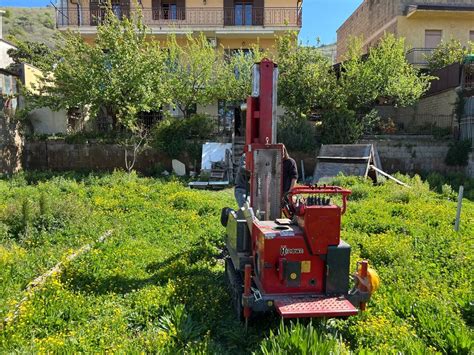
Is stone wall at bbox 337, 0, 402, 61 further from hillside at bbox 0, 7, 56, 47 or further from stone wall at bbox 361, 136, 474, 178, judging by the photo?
hillside at bbox 0, 7, 56, 47

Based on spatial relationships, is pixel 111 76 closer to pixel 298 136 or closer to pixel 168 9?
pixel 298 136

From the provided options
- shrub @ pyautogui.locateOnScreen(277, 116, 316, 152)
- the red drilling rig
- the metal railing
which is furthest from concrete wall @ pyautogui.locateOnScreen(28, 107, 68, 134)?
the metal railing

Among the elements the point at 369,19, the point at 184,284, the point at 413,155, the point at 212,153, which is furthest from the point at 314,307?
the point at 369,19

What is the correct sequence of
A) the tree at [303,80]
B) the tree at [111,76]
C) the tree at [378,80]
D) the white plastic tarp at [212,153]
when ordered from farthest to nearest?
1. the tree at [378,80]
2. the tree at [303,80]
3. the white plastic tarp at [212,153]
4. the tree at [111,76]

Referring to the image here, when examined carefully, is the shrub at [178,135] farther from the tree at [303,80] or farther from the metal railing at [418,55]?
the metal railing at [418,55]

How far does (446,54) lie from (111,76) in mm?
18243

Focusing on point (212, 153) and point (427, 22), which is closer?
point (212, 153)

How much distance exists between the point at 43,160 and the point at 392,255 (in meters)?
15.7

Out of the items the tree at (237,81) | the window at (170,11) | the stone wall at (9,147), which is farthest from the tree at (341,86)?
the stone wall at (9,147)

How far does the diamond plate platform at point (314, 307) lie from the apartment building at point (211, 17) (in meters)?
22.0

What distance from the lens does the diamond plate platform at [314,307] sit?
3.97 m

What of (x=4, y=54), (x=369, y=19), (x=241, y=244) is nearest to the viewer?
(x=241, y=244)

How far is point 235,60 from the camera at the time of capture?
21000mm

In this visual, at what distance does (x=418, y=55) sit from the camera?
2452 centimetres
